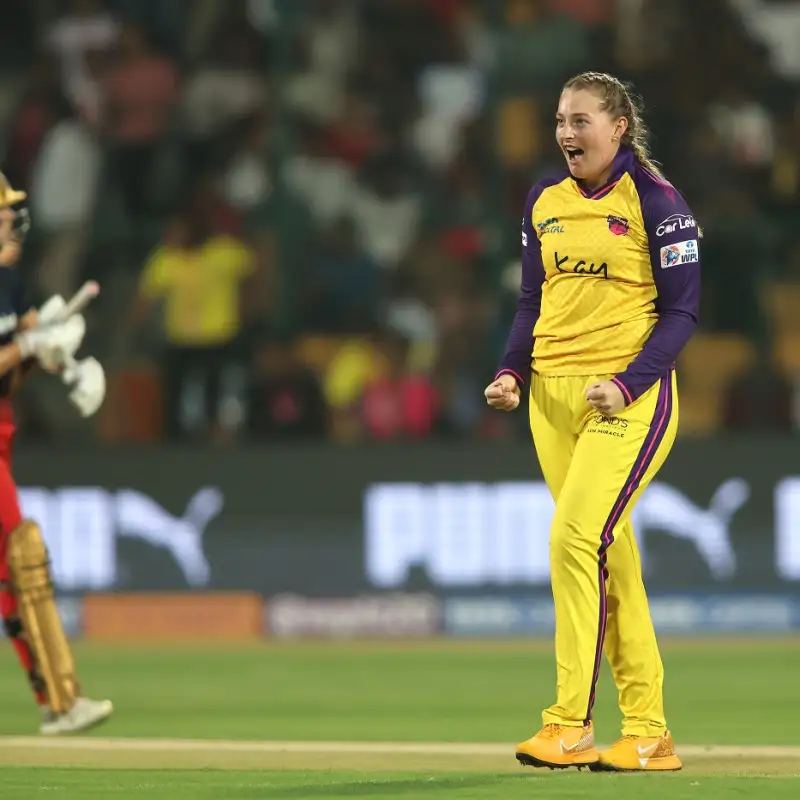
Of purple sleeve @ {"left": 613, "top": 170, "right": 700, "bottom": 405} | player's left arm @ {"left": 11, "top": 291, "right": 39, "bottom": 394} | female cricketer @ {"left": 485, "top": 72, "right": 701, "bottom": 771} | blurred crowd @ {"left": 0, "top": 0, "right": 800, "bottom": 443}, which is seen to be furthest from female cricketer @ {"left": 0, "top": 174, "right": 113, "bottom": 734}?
blurred crowd @ {"left": 0, "top": 0, "right": 800, "bottom": 443}

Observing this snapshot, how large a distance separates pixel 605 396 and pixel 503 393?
439 millimetres

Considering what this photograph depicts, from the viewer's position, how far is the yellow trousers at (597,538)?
18.5 feet

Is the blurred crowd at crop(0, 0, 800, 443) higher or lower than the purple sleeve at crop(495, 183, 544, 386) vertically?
higher

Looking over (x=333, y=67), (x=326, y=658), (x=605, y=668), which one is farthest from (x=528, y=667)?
(x=333, y=67)

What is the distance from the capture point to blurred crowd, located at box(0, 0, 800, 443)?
41.4 ft

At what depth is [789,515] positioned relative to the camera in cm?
1202

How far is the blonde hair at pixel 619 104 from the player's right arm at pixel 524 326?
34 centimetres

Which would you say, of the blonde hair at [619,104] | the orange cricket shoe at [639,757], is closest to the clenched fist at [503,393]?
the blonde hair at [619,104]

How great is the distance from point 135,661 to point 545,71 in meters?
5.35

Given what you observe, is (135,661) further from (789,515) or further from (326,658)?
(789,515)

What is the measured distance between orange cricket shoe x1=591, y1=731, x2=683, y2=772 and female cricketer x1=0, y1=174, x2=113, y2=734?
2.56 meters

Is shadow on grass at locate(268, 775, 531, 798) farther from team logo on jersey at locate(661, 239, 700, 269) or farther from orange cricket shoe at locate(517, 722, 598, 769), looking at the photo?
team logo on jersey at locate(661, 239, 700, 269)

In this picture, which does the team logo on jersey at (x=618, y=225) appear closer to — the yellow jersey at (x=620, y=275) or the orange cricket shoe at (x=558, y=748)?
the yellow jersey at (x=620, y=275)

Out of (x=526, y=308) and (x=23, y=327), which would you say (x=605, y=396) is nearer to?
(x=526, y=308)
